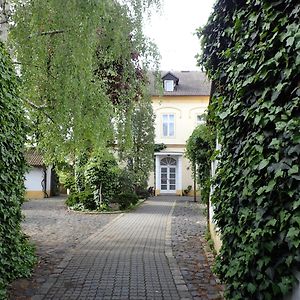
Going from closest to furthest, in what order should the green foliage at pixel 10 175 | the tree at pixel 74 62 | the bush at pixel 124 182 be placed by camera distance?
the green foliage at pixel 10 175 < the tree at pixel 74 62 < the bush at pixel 124 182

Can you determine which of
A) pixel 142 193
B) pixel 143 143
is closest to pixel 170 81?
pixel 143 143

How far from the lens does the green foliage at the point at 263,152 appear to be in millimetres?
2838

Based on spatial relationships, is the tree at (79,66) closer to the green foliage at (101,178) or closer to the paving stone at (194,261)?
the paving stone at (194,261)

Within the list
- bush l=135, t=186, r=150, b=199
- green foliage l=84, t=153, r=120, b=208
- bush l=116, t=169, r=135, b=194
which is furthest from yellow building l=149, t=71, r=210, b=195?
green foliage l=84, t=153, r=120, b=208

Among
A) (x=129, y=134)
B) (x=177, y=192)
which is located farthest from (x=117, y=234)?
(x=177, y=192)

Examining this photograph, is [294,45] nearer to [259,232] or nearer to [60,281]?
[259,232]

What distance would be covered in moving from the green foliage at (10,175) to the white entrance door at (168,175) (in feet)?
98.8

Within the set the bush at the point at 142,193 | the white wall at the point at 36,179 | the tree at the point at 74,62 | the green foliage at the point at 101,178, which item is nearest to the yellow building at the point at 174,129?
the bush at the point at 142,193

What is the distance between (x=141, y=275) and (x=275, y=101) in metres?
4.41

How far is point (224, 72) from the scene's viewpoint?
480 cm

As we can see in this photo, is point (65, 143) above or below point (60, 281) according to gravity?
above

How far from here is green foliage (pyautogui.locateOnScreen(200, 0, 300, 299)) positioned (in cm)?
284

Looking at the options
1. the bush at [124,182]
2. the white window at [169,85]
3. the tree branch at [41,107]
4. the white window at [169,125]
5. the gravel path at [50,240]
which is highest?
the white window at [169,85]

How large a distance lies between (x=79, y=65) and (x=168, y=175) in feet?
98.0
